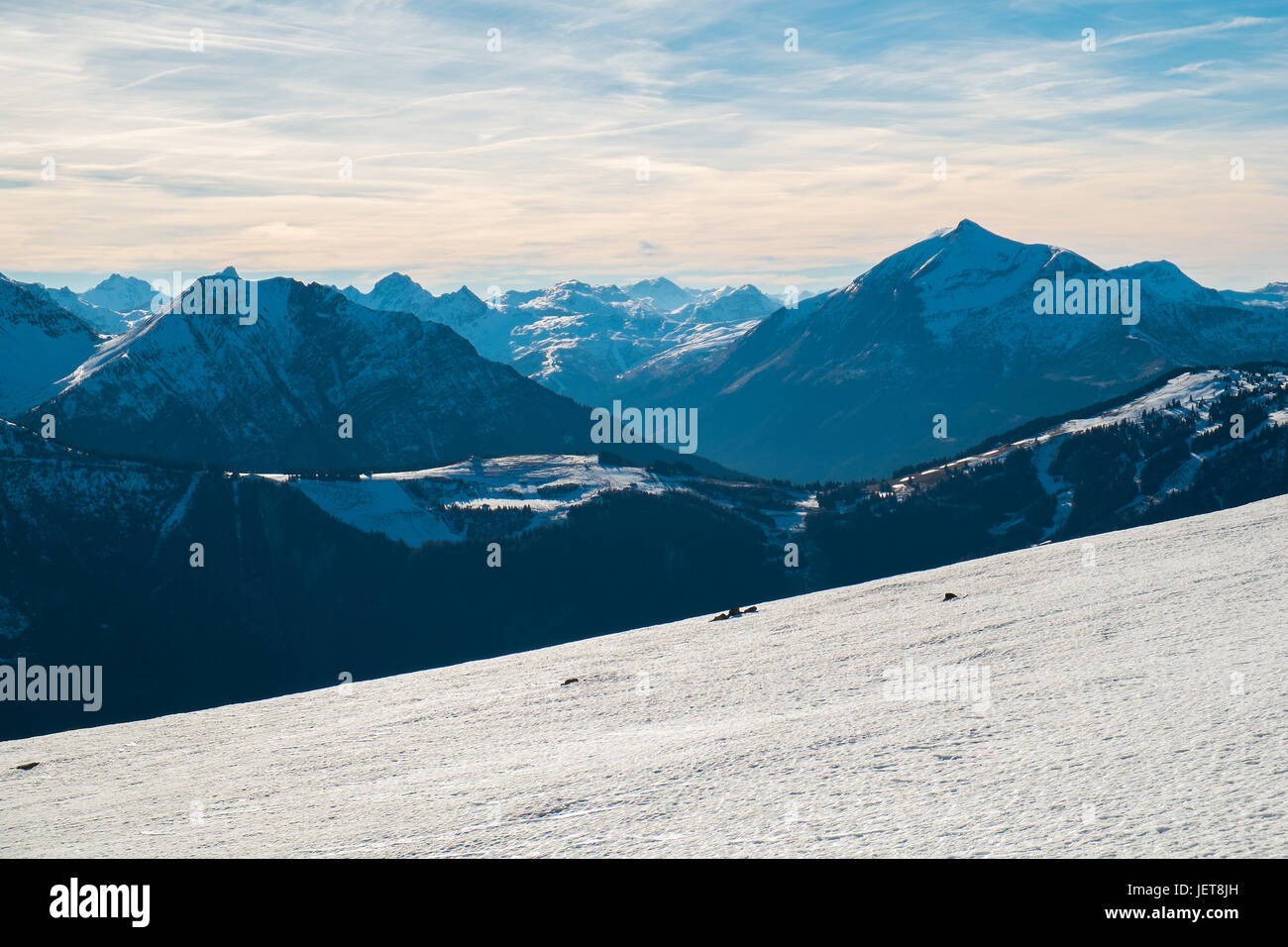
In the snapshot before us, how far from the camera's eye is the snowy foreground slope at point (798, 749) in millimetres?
14188

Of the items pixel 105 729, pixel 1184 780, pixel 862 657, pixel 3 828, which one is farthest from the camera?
pixel 105 729

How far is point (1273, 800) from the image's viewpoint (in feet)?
42.5

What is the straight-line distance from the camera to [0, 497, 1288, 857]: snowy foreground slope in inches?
559

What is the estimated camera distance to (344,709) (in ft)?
108

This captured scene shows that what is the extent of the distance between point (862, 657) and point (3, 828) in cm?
2205

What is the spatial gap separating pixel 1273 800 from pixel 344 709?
27.4 metres

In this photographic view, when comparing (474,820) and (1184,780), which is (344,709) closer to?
(474,820)

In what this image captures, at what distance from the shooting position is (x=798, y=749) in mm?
18875
